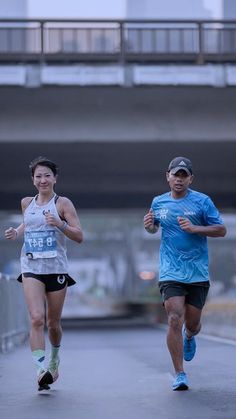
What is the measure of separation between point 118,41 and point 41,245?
52.8 feet

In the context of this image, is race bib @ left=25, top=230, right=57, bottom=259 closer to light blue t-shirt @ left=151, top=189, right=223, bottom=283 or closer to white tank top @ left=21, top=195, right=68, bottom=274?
white tank top @ left=21, top=195, right=68, bottom=274

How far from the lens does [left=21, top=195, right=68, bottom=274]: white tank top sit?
8.77m

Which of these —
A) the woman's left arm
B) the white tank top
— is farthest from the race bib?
the woman's left arm

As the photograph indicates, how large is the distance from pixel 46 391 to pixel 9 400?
60cm

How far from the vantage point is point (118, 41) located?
24.3 meters

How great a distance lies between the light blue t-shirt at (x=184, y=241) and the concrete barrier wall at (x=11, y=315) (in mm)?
6801

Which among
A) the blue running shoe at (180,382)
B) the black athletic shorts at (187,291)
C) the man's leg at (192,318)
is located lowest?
the blue running shoe at (180,382)

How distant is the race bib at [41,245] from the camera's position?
8.77 m

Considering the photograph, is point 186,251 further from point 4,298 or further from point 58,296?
point 4,298

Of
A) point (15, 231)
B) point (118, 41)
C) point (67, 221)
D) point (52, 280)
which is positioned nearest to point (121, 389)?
point (52, 280)

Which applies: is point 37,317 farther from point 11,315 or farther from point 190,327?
point 11,315

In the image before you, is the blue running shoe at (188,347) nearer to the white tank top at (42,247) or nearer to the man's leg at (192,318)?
the man's leg at (192,318)

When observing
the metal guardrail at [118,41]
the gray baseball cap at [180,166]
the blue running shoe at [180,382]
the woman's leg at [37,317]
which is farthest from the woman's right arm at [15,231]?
the metal guardrail at [118,41]

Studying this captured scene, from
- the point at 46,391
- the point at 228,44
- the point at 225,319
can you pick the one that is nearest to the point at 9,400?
the point at 46,391
